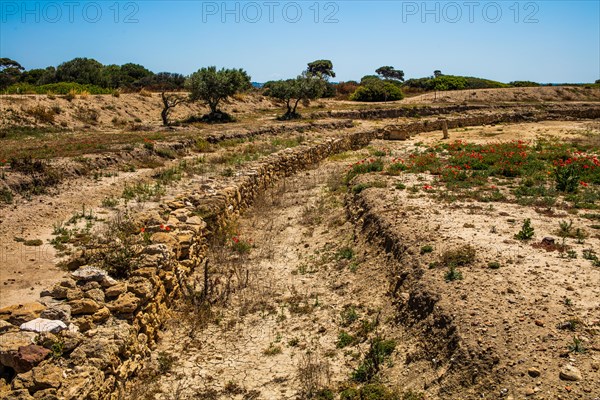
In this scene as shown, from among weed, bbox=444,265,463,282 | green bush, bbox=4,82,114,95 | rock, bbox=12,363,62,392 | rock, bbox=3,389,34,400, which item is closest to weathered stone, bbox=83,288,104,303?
rock, bbox=12,363,62,392

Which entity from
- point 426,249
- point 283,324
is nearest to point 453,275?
point 426,249

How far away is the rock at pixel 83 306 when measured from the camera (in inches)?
231

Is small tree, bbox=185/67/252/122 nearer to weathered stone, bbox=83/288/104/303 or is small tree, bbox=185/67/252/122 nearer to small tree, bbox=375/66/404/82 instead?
weathered stone, bbox=83/288/104/303

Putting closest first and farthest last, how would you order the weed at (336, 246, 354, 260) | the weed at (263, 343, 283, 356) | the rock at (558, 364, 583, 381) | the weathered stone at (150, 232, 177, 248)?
the rock at (558, 364, 583, 381), the weed at (263, 343, 283, 356), the weathered stone at (150, 232, 177, 248), the weed at (336, 246, 354, 260)

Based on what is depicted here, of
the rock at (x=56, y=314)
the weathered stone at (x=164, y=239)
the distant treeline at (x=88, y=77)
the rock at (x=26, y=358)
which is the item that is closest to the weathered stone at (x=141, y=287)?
the rock at (x=56, y=314)

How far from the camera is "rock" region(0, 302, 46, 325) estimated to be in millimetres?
5367

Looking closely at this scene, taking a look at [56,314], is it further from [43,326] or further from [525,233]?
[525,233]

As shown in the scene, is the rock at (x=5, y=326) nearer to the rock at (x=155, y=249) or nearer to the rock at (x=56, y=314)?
the rock at (x=56, y=314)

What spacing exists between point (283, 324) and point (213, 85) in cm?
2426

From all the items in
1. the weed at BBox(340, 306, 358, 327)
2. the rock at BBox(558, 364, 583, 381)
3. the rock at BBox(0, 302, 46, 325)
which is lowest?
the weed at BBox(340, 306, 358, 327)

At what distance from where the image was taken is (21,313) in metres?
5.44

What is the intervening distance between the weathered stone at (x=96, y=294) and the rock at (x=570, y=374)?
556 centimetres

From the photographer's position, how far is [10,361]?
15.4ft

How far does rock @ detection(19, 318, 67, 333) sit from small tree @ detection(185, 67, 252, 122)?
25.1m
